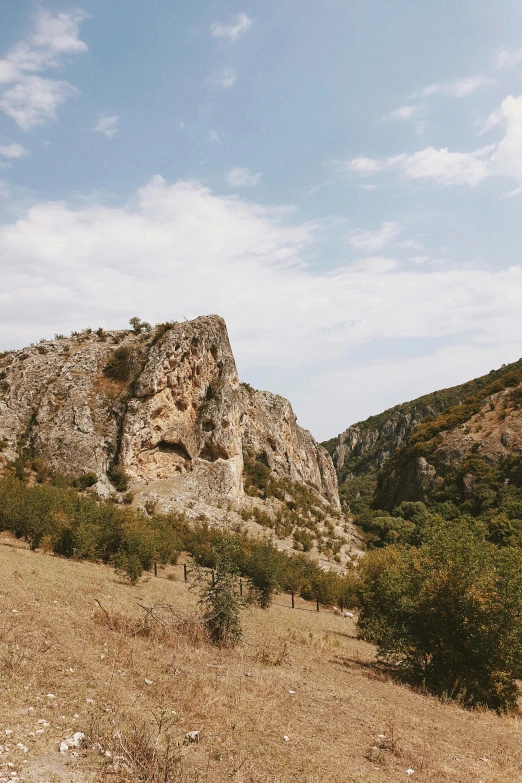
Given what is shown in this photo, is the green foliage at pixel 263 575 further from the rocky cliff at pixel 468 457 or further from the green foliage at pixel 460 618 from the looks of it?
the rocky cliff at pixel 468 457

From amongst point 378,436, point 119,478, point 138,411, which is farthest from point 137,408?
point 378,436

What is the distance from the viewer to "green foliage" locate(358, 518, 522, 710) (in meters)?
13.8

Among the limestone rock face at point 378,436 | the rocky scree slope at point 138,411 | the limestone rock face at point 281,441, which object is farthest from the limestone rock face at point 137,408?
the limestone rock face at point 378,436

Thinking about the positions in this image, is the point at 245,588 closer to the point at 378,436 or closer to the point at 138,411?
the point at 138,411

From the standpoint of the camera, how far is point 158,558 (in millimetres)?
32000

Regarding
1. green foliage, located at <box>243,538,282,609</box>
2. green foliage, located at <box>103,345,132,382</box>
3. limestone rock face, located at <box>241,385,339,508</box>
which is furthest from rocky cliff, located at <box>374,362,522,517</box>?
green foliage, located at <box>103,345,132,382</box>

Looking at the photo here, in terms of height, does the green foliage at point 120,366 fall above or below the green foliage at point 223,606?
above

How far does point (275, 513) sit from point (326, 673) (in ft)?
122

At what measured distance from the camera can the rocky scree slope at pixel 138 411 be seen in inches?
1737

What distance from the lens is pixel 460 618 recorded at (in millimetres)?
14477

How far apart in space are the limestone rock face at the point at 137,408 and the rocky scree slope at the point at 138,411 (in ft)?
0.35

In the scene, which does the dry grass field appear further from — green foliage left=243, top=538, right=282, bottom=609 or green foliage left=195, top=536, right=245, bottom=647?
green foliage left=243, top=538, right=282, bottom=609

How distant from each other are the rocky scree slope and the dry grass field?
29862 millimetres

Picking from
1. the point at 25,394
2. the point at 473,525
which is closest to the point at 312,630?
the point at 473,525
